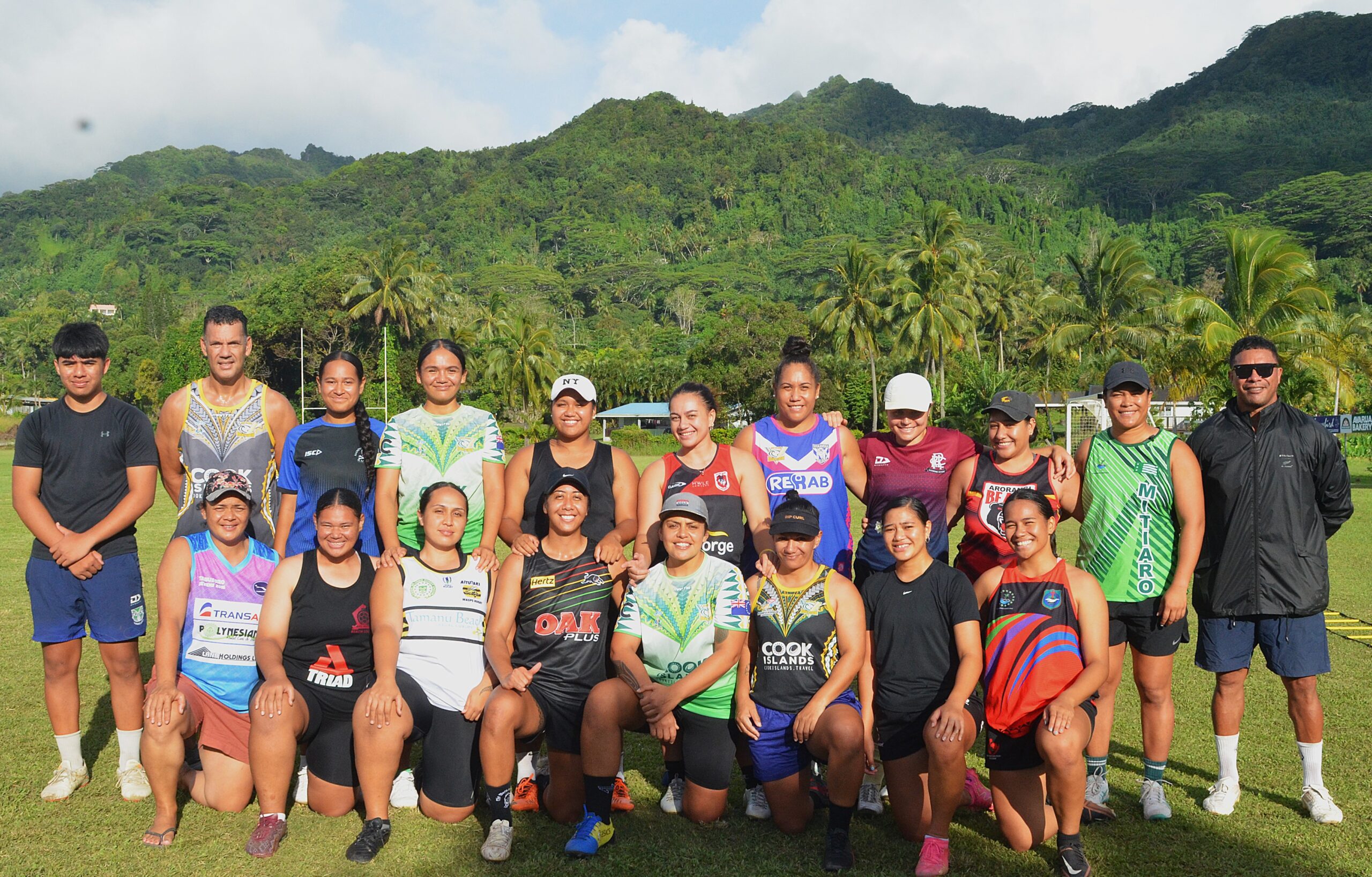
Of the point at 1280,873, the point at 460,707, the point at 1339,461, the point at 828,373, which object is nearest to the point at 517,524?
the point at 460,707

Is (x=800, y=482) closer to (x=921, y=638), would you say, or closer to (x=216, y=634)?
(x=921, y=638)

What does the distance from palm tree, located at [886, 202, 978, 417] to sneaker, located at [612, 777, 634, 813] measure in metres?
42.5

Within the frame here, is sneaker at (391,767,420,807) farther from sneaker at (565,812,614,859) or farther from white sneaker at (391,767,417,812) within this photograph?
sneaker at (565,812,614,859)

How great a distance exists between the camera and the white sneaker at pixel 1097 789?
4625 millimetres

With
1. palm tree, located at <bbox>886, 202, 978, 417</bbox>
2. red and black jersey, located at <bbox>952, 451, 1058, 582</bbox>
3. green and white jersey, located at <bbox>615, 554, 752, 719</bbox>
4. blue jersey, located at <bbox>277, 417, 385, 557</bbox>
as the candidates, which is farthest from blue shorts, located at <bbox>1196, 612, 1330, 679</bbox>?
palm tree, located at <bbox>886, 202, 978, 417</bbox>

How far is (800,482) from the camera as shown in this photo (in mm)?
5273

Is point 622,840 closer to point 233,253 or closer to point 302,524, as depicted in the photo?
point 302,524

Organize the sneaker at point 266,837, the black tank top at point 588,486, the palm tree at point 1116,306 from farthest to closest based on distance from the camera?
the palm tree at point 1116,306
the black tank top at point 588,486
the sneaker at point 266,837

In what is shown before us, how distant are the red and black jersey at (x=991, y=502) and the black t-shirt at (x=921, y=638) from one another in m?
0.52

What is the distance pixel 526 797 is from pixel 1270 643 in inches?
148

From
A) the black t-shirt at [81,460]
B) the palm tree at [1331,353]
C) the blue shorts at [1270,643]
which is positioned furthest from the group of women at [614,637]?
the palm tree at [1331,353]

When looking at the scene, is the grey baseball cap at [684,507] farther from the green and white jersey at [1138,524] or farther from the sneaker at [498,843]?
the green and white jersey at [1138,524]

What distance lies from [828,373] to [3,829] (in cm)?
5279

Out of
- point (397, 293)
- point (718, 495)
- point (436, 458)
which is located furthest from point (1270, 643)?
point (397, 293)
